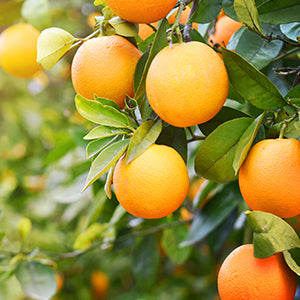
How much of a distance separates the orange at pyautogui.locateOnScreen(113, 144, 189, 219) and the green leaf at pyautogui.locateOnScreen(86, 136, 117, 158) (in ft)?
0.22

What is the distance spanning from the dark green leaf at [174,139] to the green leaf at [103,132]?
88 millimetres

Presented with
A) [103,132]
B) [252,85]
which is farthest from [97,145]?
[252,85]

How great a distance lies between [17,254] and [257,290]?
83 centimetres

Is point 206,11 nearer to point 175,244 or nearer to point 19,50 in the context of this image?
point 19,50

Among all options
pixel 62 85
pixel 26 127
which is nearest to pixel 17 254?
pixel 26 127

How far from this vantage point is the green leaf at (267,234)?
0.54 metres

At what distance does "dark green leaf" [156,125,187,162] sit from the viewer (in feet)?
2.31

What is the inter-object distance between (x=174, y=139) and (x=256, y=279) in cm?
27

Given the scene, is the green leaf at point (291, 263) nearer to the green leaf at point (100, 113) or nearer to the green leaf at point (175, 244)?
the green leaf at point (100, 113)

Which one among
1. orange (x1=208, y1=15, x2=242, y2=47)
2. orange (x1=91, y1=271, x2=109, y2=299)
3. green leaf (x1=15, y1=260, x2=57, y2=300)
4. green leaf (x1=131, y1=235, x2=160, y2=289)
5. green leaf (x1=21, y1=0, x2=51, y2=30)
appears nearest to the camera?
orange (x1=208, y1=15, x2=242, y2=47)

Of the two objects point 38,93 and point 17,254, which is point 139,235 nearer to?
point 17,254

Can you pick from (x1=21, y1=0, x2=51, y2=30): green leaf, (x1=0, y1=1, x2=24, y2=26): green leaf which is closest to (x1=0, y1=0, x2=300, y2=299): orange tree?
(x1=21, y1=0, x2=51, y2=30): green leaf

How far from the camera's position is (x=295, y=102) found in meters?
0.62

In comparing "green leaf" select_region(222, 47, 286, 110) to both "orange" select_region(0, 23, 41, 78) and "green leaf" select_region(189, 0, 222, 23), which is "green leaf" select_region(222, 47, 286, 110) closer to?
"green leaf" select_region(189, 0, 222, 23)
